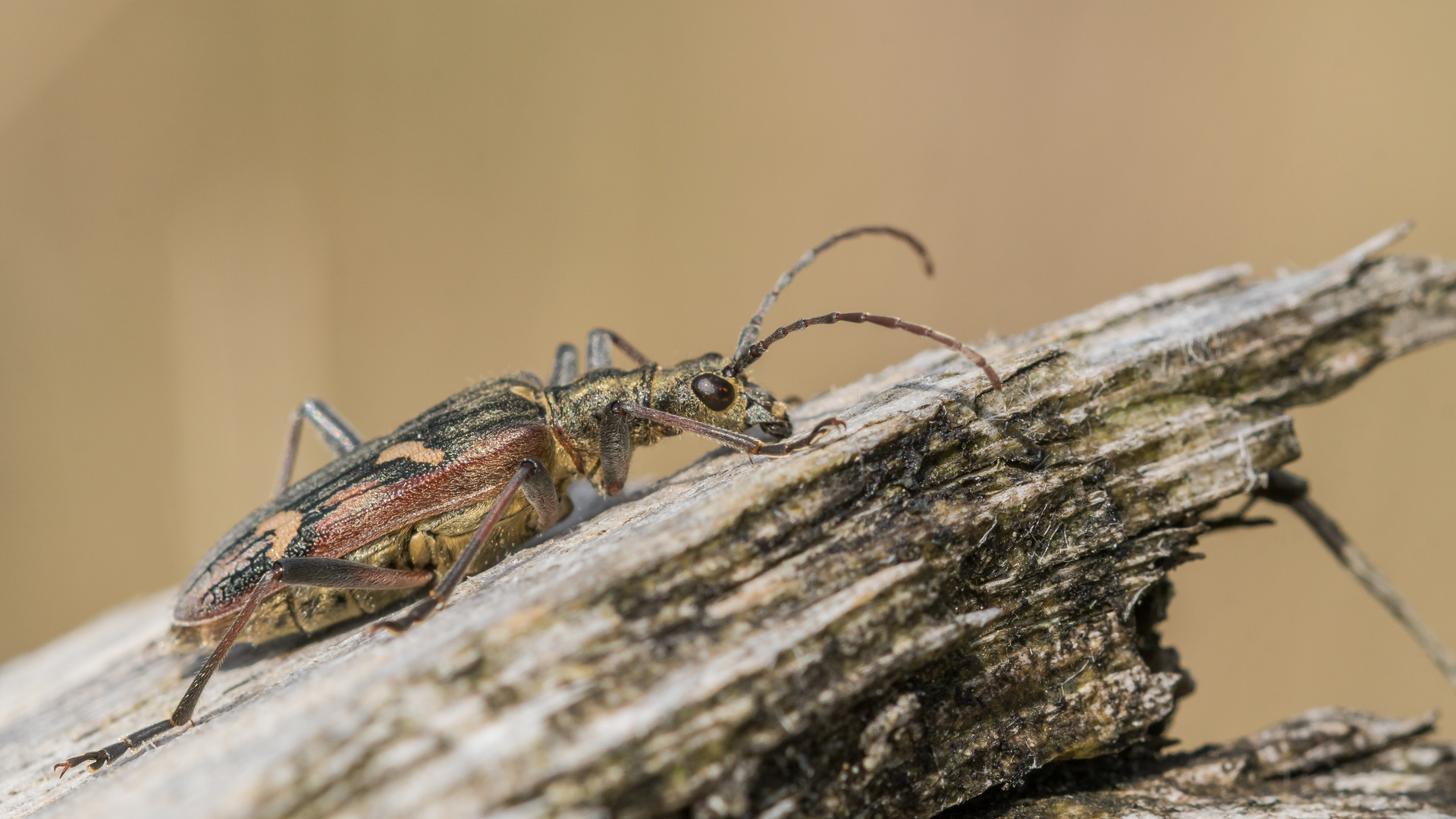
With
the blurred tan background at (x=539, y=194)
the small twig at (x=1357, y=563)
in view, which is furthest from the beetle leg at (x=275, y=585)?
the blurred tan background at (x=539, y=194)

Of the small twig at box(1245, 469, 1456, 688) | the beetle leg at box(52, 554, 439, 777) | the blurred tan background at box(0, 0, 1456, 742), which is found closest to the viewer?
the beetle leg at box(52, 554, 439, 777)

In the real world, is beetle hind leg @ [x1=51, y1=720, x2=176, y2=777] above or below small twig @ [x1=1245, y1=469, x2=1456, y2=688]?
above

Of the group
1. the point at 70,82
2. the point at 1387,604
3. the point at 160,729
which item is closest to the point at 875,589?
the point at 1387,604

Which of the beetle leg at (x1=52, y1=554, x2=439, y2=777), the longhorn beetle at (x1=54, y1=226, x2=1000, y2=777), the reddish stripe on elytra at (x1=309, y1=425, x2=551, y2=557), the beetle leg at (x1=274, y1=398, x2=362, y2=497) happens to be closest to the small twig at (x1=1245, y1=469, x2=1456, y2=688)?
the longhorn beetle at (x1=54, y1=226, x2=1000, y2=777)

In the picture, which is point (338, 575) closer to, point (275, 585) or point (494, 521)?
point (275, 585)

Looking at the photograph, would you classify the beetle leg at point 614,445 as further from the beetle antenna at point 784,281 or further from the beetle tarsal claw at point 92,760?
the beetle tarsal claw at point 92,760

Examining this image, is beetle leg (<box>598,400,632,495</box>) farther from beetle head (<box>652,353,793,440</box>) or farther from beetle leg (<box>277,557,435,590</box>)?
beetle leg (<box>277,557,435,590</box>)
